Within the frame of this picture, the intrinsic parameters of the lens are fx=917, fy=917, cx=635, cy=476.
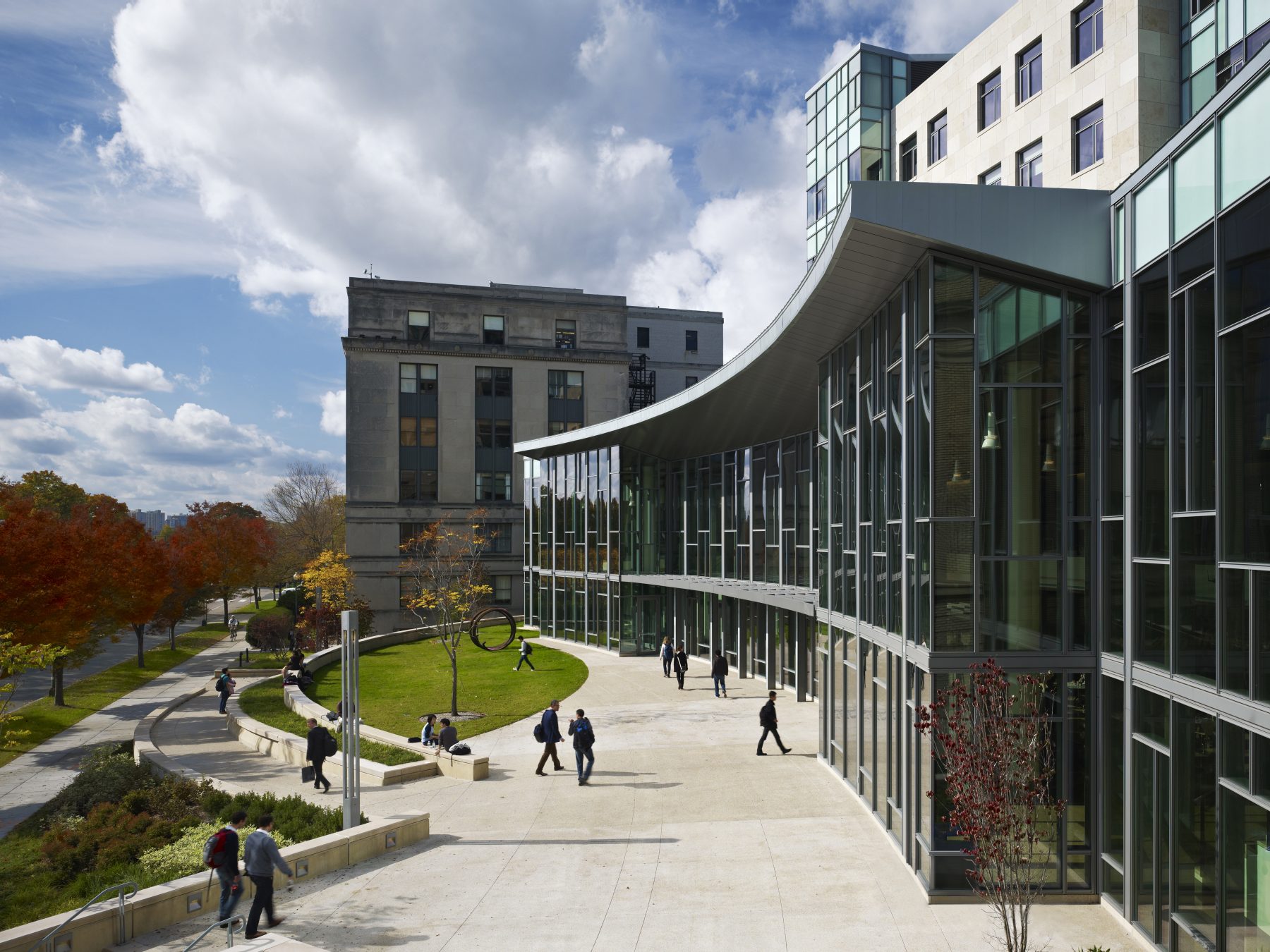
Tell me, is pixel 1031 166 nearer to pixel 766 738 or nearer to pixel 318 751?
pixel 766 738

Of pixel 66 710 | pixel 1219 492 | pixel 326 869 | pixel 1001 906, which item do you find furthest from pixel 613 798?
pixel 66 710

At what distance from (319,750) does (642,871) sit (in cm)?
830

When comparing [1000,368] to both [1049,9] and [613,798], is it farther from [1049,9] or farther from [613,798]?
[1049,9]

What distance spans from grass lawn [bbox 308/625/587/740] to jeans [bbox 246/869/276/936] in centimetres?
1237

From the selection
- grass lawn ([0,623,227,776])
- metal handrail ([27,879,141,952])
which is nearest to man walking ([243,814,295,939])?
metal handrail ([27,879,141,952])

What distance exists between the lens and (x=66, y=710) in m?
32.2

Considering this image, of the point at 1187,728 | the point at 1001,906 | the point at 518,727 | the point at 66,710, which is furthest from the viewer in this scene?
the point at 66,710

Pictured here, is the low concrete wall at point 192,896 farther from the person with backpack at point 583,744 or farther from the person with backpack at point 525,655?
the person with backpack at point 525,655

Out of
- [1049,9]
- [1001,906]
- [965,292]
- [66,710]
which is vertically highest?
[1049,9]

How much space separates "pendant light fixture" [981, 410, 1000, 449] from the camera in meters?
12.5

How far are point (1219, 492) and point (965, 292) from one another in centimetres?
436

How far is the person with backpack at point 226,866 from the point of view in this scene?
37.6 ft

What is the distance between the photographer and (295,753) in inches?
870

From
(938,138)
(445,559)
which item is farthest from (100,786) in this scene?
(445,559)
